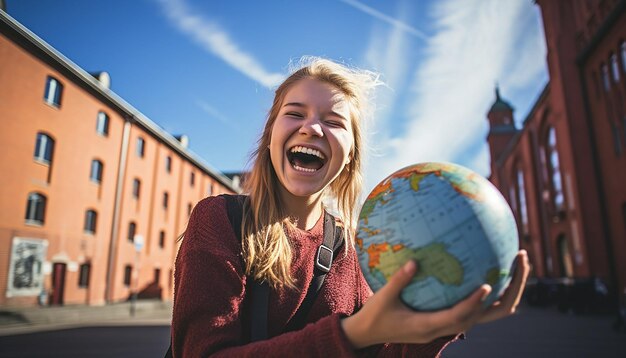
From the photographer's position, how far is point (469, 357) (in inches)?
340

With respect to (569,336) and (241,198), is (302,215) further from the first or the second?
(569,336)

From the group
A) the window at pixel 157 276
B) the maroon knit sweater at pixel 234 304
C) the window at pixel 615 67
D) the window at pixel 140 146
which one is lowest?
the window at pixel 157 276

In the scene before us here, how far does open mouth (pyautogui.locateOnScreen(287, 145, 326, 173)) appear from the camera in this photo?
7.04 ft

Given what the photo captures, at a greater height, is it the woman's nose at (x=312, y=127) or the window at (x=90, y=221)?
the window at (x=90, y=221)

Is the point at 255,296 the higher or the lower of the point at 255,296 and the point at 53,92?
the lower

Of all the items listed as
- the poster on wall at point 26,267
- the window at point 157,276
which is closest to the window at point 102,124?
the poster on wall at point 26,267

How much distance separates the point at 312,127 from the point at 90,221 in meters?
24.4

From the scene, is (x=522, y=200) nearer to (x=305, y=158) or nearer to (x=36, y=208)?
(x=36, y=208)

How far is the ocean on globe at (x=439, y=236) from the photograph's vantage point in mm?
1532

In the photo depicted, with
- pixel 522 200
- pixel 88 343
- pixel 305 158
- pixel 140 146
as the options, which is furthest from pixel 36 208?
pixel 522 200

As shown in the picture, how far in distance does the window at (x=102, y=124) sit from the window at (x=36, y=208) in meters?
5.24

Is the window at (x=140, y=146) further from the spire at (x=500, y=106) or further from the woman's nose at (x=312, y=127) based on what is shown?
the spire at (x=500, y=106)

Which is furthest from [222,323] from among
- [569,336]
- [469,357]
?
[569,336]

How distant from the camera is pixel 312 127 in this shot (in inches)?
81.4
